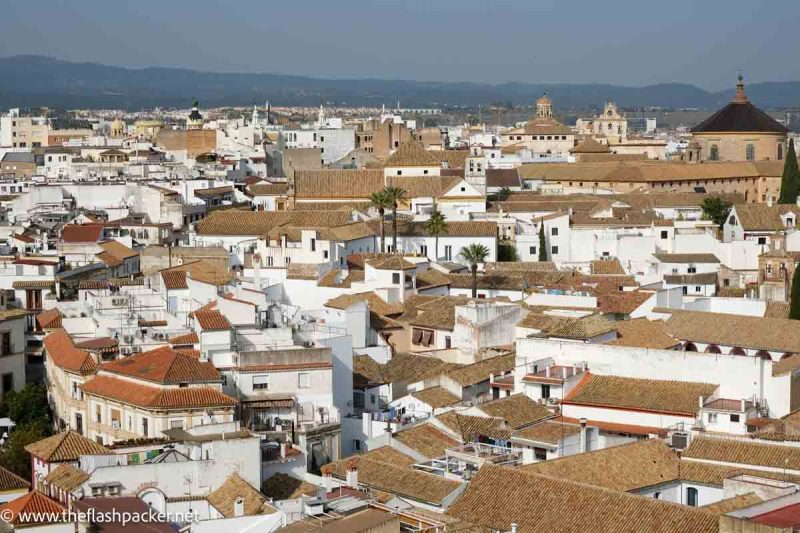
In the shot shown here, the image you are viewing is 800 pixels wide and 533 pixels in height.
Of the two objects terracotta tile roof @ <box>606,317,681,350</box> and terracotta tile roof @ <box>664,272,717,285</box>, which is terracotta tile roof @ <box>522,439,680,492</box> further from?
terracotta tile roof @ <box>664,272,717,285</box>

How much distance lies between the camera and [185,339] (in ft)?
100

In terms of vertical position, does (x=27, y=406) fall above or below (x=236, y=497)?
below

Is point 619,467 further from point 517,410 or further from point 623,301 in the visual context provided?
point 623,301

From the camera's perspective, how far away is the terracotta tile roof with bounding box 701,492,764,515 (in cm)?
2033

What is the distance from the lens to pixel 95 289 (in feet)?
124

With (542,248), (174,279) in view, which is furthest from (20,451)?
(542,248)

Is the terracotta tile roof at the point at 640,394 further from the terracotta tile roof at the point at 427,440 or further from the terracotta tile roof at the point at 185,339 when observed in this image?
the terracotta tile roof at the point at 185,339

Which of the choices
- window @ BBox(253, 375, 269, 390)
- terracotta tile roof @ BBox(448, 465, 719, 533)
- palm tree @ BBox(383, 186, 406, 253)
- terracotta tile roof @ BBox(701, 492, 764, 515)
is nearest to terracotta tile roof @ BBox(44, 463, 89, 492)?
window @ BBox(253, 375, 269, 390)

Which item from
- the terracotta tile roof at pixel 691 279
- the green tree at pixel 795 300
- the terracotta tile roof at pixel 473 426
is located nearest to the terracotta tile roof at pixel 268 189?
the terracotta tile roof at pixel 691 279

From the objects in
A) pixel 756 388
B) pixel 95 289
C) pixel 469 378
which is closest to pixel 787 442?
pixel 756 388

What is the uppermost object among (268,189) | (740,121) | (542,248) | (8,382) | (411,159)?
(740,121)

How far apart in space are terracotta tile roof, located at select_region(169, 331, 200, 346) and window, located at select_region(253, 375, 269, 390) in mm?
2595

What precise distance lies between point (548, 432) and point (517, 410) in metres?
1.99

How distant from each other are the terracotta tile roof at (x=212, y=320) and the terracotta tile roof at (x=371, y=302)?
24.2ft
